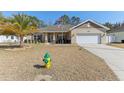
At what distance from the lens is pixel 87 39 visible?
36969mm

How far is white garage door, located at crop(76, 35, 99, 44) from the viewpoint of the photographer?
121ft

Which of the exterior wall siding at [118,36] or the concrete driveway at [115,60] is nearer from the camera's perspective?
the concrete driveway at [115,60]

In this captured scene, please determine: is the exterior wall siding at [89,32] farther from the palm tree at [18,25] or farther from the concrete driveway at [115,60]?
the concrete driveway at [115,60]

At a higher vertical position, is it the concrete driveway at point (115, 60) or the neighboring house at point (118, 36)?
the neighboring house at point (118, 36)

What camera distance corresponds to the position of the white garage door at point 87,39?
36781mm

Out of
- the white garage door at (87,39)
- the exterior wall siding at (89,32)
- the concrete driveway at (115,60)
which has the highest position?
the exterior wall siding at (89,32)

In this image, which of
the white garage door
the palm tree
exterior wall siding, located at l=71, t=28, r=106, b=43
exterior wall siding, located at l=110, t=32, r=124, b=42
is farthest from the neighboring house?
the palm tree

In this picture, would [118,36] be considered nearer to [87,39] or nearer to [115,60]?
[87,39]

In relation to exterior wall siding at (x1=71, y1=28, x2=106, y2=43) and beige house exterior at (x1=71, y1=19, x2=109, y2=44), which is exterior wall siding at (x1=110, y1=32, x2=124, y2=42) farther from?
exterior wall siding at (x1=71, y1=28, x2=106, y2=43)

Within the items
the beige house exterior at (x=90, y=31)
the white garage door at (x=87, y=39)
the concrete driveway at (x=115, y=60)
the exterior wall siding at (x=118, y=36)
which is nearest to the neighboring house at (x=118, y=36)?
the exterior wall siding at (x=118, y=36)

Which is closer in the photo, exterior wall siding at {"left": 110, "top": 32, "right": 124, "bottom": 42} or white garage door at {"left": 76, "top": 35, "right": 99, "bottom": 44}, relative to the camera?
white garage door at {"left": 76, "top": 35, "right": 99, "bottom": 44}

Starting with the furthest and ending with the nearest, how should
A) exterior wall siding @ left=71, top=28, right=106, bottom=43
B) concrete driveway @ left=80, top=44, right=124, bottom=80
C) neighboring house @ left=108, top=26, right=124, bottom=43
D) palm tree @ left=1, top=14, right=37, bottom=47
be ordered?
neighboring house @ left=108, top=26, right=124, bottom=43
exterior wall siding @ left=71, top=28, right=106, bottom=43
palm tree @ left=1, top=14, right=37, bottom=47
concrete driveway @ left=80, top=44, right=124, bottom=80

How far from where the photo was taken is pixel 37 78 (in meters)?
8.48
